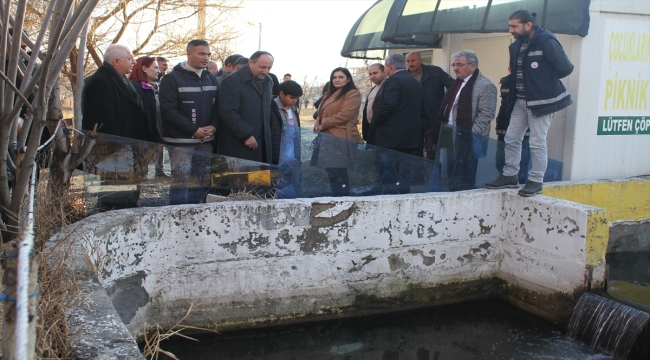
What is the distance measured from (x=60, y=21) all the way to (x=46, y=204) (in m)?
1.34

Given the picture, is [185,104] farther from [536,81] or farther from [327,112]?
[536,81]

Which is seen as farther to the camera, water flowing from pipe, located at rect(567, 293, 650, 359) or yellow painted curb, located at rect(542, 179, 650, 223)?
yellow painted curb, located at rect(542, 179, 650, 223)

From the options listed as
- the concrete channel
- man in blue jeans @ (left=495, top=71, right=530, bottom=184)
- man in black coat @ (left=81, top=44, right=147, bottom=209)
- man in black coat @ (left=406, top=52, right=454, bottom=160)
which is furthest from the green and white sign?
Answer: man in black coat @ (left=81, top=44, right=147, bottom=209)

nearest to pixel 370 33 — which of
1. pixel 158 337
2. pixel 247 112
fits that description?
pixel 247 112

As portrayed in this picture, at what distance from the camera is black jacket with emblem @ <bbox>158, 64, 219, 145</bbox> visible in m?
5.61

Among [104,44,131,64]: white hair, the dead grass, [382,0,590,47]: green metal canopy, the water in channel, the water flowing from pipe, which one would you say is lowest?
the water in channel

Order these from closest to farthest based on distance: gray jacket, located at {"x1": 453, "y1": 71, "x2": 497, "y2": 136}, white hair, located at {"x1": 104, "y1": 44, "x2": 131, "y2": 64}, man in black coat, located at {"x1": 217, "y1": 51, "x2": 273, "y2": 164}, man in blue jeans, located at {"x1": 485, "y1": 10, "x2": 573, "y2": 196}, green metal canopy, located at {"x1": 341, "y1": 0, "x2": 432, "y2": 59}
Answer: man in blue jeans, located at {"x1": 485, "y1": 10, "x2": 573, "y2": 196} → white hair, located at {"x1": 104, "y1": 44, "x2": 131, "y2": 64} → man in black coat, located at {"x1": 217, "y1": 51, "x2": 273, "y2": 164} → gray jacket, located at {"x1": 453, "y1": 71, "x2": 497, "y2": 136} → green metal canopy, located at {"x1": 341, "y1": 0, "x2": 432, "y2": 59}

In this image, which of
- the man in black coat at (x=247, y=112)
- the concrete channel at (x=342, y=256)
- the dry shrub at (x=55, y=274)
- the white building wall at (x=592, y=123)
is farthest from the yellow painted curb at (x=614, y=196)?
the dry shrub at (x=55, y=274)

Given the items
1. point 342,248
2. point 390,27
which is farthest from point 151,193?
point 390,27

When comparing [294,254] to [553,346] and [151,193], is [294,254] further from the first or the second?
[553,346]

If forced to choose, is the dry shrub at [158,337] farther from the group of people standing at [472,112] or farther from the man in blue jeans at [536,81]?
the man in blue jeans at [536,81]

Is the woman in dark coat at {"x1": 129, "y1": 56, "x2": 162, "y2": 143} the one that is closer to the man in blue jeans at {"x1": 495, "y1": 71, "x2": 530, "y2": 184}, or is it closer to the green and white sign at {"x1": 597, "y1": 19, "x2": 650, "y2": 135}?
the man in blue jeans at {"x1": 495, "y1": 71, "x2": 530, "y2": 184}

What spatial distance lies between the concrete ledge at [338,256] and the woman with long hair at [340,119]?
736mm

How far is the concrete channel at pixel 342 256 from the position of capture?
447 cm
